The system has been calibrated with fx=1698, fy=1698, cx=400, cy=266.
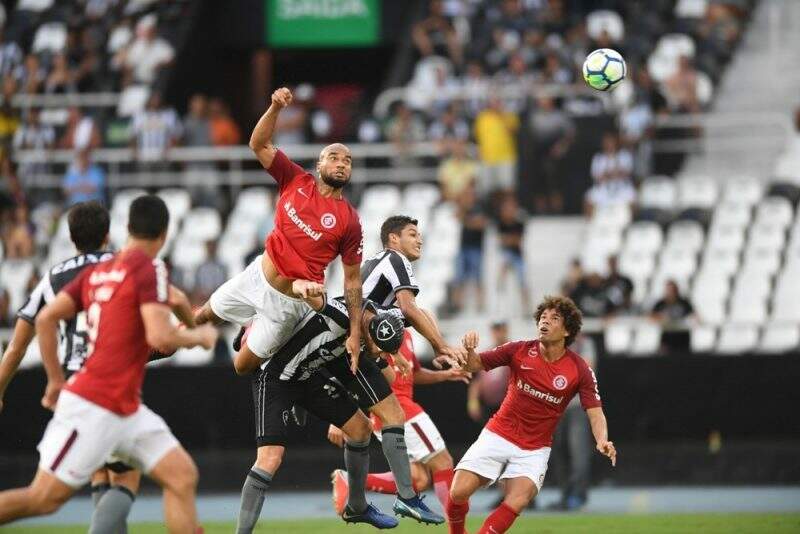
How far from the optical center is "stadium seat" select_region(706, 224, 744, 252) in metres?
21.1

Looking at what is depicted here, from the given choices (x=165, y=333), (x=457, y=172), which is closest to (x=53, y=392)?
(x=165, y=333)

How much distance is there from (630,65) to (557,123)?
250 centimetres

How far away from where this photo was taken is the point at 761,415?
63.4 feet

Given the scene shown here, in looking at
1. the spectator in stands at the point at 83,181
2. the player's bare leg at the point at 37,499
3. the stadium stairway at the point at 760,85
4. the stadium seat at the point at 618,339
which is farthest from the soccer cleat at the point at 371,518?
the stadium stairway at the point at 760,85

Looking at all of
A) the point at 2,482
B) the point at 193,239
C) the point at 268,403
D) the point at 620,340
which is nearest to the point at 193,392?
the point at 2,482

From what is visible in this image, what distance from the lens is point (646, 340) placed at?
20.3 m

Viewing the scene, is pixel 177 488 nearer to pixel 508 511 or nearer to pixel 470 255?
pixel 508 511

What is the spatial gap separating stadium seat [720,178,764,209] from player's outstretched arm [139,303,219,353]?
13.4 meters

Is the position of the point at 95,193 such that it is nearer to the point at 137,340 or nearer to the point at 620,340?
the point at 620,340

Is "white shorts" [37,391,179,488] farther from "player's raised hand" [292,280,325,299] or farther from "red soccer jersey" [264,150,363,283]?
"red soccer jersey" [264,150,363,283]

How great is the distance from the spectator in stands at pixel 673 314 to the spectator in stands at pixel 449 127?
175 inches

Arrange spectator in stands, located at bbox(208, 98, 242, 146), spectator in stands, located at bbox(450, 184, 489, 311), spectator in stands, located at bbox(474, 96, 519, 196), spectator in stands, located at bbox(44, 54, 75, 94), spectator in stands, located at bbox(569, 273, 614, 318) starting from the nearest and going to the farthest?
spectator in stands, located at bbox(569, 273, 614, 318) → spectator in stands, located at bbox(450, 184, 489, 311) → spectator in stands, located at bbox(474, 96, 519, 196) → spectator in stands, located at bbox(208, 98, 242, 146) → spectator in stands, located at bbox(44, 54, 75, 94)

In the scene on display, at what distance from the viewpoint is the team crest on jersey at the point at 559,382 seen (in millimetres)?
12008

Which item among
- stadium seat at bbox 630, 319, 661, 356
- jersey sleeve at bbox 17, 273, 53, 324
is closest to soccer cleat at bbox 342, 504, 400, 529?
jersey sleeve at bbox 17, 273, 53, 324
